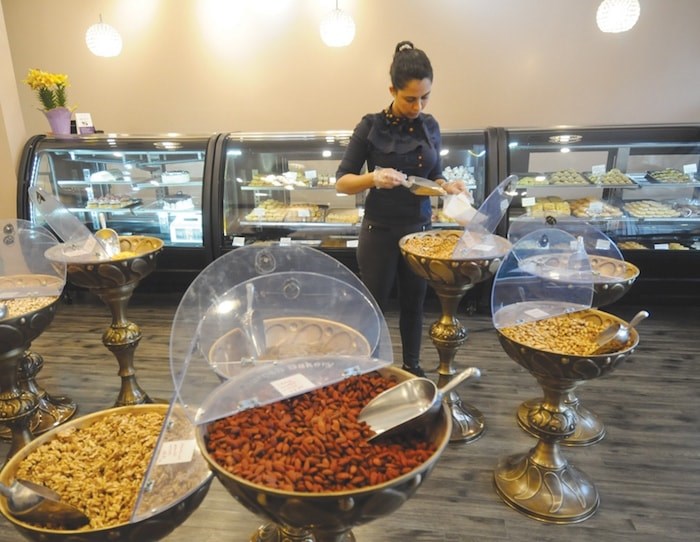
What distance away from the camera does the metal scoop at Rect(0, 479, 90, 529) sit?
1068mm

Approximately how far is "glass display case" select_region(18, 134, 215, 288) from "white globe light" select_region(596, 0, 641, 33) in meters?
3.28

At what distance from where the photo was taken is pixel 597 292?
2391 mm

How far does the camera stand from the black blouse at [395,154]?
2258 mm

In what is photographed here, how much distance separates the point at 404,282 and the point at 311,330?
1090mm

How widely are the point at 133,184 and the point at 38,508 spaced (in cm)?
346

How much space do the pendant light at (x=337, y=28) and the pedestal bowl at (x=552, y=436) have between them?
324 cm

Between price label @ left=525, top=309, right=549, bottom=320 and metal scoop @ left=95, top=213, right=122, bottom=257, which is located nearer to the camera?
price label @ left=525, top=309, right=549, bottom=320

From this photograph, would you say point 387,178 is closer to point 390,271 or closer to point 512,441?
point 390,271

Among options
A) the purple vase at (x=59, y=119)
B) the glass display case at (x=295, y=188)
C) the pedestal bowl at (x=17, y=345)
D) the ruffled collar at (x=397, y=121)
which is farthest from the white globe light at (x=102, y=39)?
the ruffled collar at (x=397, y=121)

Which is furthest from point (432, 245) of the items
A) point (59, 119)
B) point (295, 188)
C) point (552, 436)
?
point (59, 119)

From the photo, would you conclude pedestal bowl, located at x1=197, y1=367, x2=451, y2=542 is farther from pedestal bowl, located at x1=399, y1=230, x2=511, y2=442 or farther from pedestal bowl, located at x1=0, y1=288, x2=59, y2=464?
pedestal bowl, located at x1=0, y1=288, x2=59, y2=464

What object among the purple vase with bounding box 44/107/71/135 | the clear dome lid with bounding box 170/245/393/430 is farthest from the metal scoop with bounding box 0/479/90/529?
the purple vase with bounding box 44/107/71/135

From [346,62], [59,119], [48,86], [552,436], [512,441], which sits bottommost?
[512,441]

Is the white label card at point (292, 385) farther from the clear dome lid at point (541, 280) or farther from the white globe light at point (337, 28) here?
the white globe light at point (337, 28)
